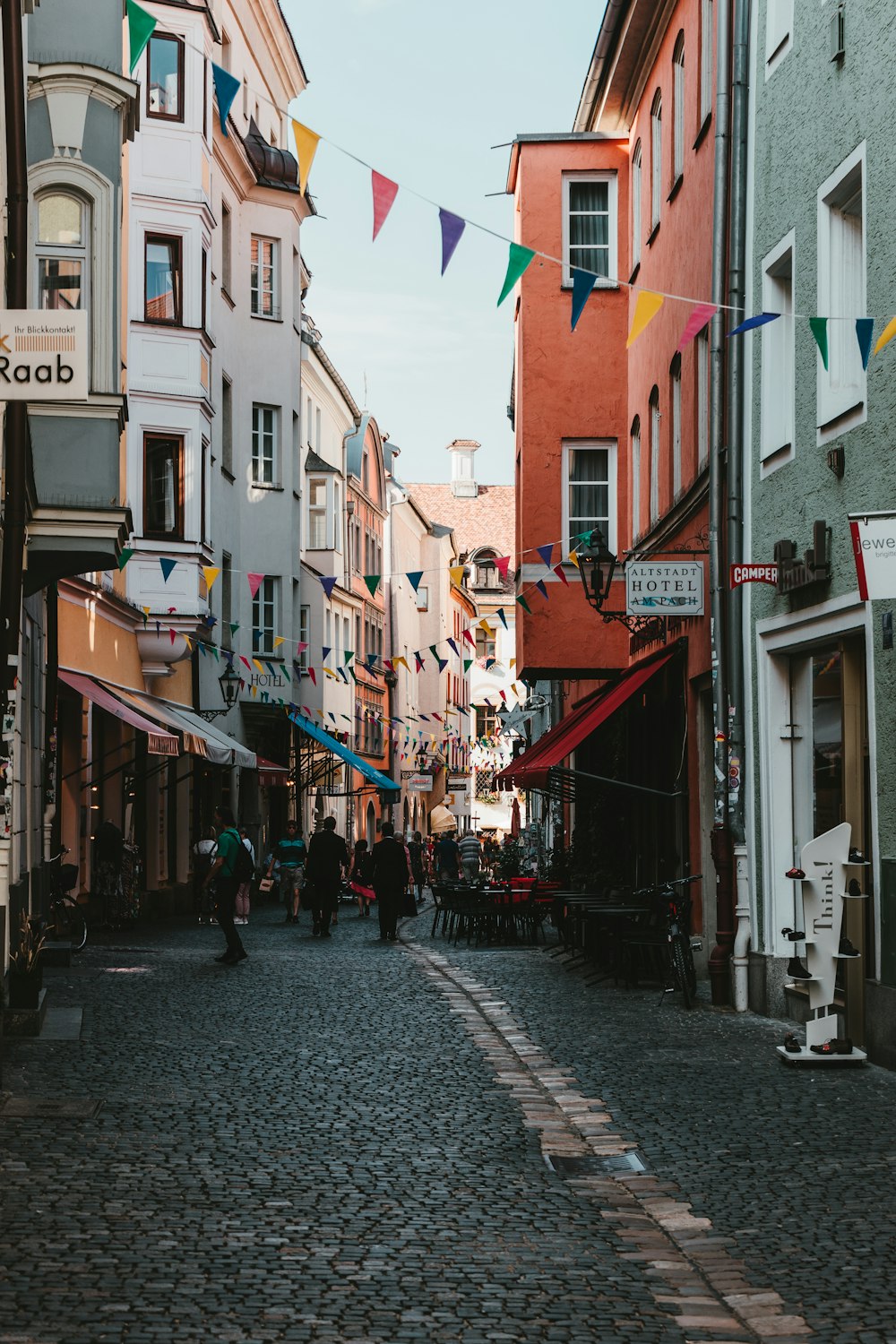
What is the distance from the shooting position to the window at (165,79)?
105ft

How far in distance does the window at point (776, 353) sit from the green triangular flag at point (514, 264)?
13.4ft

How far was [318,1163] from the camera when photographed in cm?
834

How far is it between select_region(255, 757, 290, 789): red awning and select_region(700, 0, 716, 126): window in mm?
21062

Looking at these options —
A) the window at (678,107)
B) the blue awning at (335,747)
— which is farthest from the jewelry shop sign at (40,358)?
the blue awning at (335,747)

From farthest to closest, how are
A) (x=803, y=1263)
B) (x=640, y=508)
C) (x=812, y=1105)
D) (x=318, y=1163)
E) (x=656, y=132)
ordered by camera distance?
(x=640, y=508) → (x=656, y=132) → (x=812, y=1105) → (x=318, y=1163) → (x=803, y=1263)

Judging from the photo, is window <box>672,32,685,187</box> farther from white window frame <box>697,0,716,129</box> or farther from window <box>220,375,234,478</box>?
window <box>220,375,234,478</box>

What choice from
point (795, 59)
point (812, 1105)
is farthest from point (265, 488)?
point (812, 1105)

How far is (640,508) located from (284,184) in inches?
836

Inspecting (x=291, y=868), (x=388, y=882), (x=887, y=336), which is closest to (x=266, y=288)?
(x=291, y=868)

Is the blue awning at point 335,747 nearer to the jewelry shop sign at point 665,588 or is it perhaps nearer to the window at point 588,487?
the window at point 588,487

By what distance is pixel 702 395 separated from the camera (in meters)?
18.3

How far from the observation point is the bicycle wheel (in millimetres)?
14789

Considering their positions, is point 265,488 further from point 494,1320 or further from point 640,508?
point 494,1320

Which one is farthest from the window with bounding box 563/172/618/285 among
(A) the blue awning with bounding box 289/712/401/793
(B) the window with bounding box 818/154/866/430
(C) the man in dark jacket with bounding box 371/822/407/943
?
(A) the blue awning with bounding box 289/712/401/793
